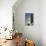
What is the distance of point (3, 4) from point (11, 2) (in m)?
0.25

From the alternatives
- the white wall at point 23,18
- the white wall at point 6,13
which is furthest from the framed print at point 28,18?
the white wall at point 6,13

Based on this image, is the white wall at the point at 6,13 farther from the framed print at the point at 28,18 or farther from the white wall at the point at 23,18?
the framed print at the point at 28,18

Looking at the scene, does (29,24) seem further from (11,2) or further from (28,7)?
(11,2)

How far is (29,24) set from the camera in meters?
4.55

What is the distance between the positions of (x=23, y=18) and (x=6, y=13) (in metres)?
1.04

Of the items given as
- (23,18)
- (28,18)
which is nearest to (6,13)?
(23,18)

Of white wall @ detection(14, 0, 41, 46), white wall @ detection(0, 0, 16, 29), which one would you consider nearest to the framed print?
white wall @ detection(14, 0, 41, 46)

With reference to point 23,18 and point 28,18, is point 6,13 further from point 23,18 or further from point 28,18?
point 28,18

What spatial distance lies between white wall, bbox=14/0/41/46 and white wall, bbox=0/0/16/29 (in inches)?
33.6

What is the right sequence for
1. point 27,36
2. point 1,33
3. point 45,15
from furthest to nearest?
1. point 27,36
2. point 45,15
3. point 1,33

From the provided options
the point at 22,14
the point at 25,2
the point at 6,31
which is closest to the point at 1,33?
the point at 6,31

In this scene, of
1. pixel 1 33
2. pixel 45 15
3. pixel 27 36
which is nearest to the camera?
pixel 1 33

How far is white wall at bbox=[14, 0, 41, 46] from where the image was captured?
14.9 ft

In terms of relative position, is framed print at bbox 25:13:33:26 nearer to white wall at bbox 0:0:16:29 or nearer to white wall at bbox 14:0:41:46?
white wall at bbox 14:0:41:46
